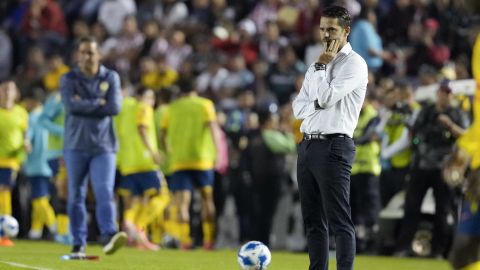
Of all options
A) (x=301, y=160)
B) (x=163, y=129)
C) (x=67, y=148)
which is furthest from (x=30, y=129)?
(x=301, y=160)

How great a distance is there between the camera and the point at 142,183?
64.3 feet

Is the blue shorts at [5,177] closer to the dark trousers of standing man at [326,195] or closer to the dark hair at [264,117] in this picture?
the dark hair at [264,117]

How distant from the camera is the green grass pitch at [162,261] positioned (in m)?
14.0

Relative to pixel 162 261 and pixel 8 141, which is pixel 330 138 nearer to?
pixel 162 261

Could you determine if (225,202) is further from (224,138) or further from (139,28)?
(139,28)

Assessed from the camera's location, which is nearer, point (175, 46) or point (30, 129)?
point (30, 129)

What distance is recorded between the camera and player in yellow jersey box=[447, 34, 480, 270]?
8495 mm

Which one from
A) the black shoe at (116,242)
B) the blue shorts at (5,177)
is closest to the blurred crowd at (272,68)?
the blue shorts at (5,177)

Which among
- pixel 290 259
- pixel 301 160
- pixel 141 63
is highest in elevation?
pixel 141 63

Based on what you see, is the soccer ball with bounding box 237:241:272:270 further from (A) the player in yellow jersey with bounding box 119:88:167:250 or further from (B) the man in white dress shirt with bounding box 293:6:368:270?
(A) the player in yellow jersey with bounding box 119:88:167:250

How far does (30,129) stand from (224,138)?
351 cm

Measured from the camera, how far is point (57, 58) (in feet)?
83.0

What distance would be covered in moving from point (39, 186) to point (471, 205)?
14040 mm

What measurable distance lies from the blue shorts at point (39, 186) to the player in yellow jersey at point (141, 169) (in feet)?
7.42
